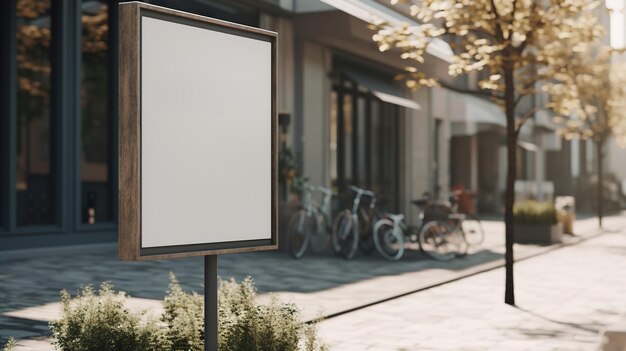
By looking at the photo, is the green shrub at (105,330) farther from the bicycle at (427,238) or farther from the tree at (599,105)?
the tree at (599,105)

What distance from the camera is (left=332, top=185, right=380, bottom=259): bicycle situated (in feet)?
47.1

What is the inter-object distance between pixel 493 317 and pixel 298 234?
6.47 m

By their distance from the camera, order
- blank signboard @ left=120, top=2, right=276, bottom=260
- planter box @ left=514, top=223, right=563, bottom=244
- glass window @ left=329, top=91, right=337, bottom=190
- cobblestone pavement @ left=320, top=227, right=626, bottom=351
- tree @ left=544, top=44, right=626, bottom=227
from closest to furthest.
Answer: blank signboard @ left=120, top=2, right=276, bottom=260, cobblestone pavement @ left=320, top=227, right=626, bottom=351, glass window @ left=329, top=91, right=337, bottom=190, planter box @ left=514, top=223, right=563, bottom=244, tree @ left=544, top=44, right=626, bottom=227

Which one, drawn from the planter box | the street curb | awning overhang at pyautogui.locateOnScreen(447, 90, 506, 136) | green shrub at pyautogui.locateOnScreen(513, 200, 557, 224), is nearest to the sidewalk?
the street curb

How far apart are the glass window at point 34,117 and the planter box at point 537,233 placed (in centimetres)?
1036

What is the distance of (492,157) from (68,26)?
93.9 feet

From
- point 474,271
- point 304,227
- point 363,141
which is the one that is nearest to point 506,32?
point 474,271

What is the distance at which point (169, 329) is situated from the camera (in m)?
4.66

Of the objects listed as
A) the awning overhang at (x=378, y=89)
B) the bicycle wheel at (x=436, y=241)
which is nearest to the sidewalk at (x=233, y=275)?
the bicycle wheel at (x=436, y=241)

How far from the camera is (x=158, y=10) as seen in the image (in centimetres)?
344

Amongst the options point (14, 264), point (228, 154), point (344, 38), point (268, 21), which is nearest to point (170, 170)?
point (228, 154)

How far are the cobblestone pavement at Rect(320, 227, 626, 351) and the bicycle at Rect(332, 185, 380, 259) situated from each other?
103 inches

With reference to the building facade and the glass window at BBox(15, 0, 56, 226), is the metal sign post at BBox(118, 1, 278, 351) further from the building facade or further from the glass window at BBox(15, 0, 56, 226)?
the glass window at BBox(15, 0, 56, 226)

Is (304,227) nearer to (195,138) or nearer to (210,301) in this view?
(210,301)
